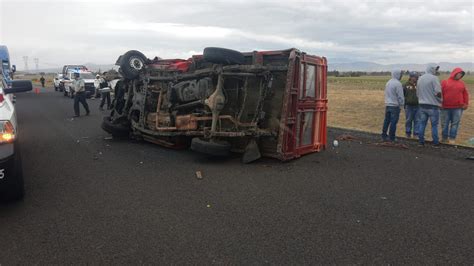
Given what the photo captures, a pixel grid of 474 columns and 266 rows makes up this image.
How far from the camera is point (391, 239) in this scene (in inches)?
→ 155

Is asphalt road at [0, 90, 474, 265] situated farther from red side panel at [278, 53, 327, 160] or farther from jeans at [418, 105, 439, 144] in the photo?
jeans at [418, 105, 439, 144]

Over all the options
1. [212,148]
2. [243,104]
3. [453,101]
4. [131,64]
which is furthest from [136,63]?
[453,101]

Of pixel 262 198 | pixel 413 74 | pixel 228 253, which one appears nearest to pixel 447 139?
pixel 413 74

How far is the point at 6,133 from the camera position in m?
4.34

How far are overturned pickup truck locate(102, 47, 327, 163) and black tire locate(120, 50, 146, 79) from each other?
788 millimetres

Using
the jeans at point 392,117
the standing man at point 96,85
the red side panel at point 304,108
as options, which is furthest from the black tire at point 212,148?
the standing man at point 96,85

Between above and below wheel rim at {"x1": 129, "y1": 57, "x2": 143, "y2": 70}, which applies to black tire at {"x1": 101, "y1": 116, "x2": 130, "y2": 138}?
below

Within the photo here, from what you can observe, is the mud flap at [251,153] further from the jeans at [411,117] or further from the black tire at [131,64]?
the jeans at [411,117]

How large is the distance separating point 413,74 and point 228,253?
334 inches

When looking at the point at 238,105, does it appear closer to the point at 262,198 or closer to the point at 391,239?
the point at 262,198

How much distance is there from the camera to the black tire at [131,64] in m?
9.24

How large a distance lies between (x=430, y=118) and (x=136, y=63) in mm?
6898

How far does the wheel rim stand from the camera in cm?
935

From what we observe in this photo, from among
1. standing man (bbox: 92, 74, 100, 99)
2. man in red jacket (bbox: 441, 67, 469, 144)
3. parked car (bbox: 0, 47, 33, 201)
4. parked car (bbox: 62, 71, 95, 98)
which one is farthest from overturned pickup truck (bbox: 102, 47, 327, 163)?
parked car (bbox: 62, 71, 95, 98)
